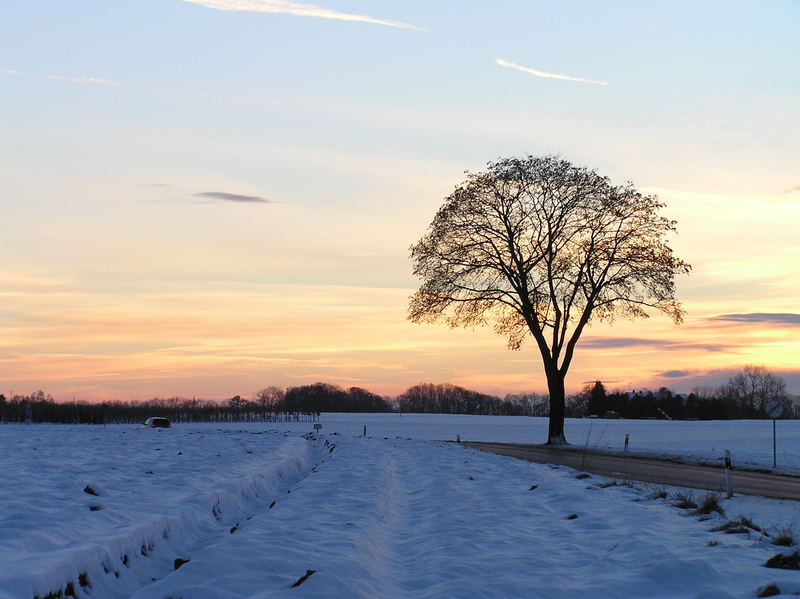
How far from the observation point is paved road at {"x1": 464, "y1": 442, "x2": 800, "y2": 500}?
18.6 meters

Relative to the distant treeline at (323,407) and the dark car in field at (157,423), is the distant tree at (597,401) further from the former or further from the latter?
the dark car in field at (157,423)

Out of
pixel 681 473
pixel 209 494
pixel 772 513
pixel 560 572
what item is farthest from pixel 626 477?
pixel 560 572

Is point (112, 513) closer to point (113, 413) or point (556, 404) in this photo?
point (556, 404)

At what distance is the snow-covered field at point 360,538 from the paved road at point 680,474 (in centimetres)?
253

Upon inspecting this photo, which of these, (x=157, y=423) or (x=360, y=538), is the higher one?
(x=360, y=538)

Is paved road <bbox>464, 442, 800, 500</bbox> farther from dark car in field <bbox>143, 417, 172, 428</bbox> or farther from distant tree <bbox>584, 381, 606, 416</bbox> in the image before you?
distant tree <bbox>584, 381, 606, 416</bbox>

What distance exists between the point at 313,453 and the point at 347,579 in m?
23.9

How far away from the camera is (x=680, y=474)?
2253 centimetres

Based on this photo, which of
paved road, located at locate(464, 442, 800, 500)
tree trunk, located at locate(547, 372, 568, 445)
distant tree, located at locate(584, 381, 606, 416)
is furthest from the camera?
distant tree, located at locate(584, 381, 606, 416)

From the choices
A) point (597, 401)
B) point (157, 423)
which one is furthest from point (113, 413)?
point (597, 401)

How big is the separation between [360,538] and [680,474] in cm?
1506

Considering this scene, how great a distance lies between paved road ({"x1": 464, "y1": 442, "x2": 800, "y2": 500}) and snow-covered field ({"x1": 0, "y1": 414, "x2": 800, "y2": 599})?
2533 mm

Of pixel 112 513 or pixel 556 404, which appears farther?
pixel 556 404

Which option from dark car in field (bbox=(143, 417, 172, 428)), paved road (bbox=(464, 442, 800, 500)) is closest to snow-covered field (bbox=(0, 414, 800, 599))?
paved road (bbox=(464, 442, 800, 500))
